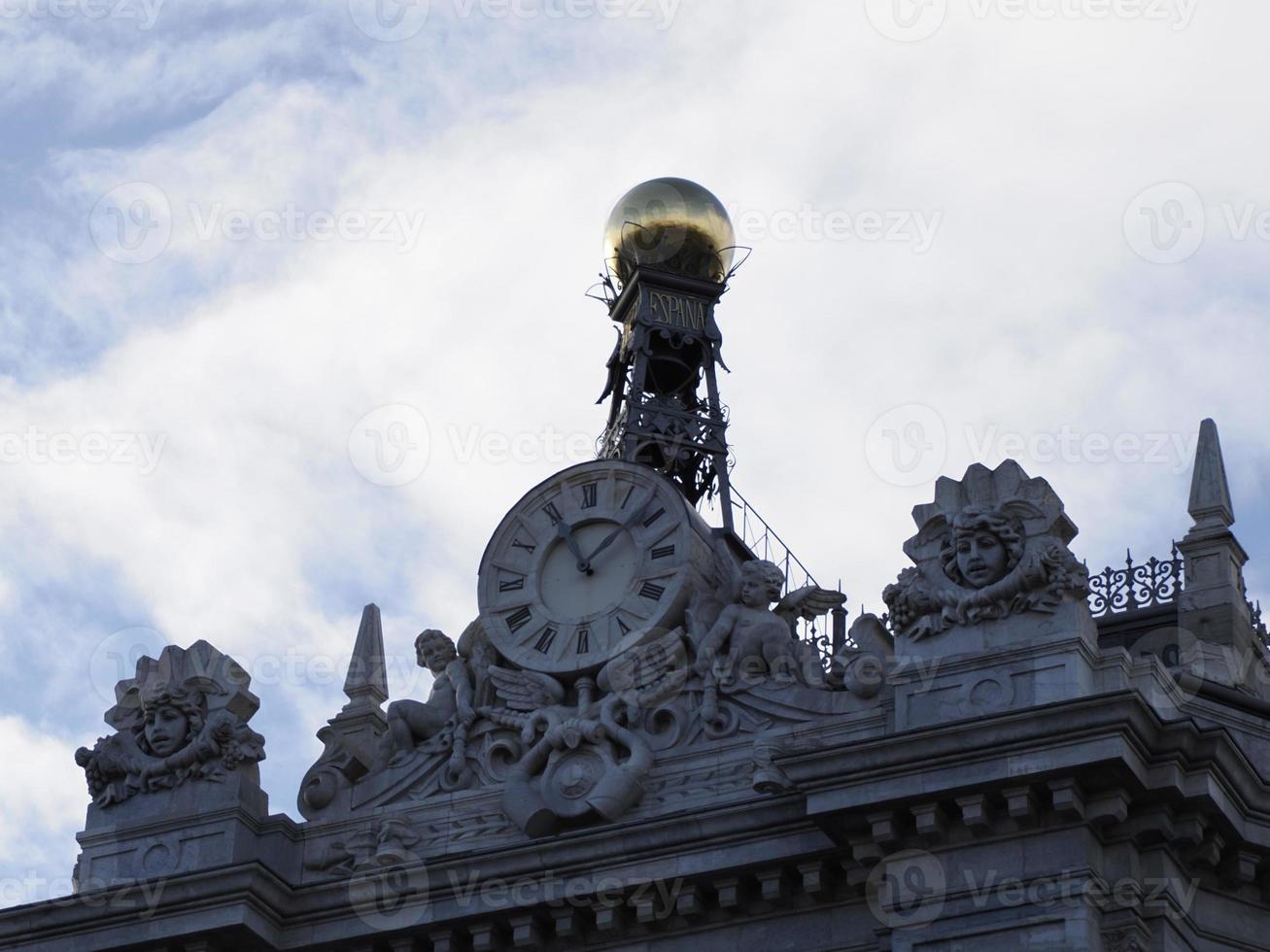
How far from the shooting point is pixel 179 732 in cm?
3891

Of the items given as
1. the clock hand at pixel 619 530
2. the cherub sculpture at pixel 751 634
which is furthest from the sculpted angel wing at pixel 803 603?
the clock hand at pixel 619 530

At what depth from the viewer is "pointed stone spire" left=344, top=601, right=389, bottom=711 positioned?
39812 mm

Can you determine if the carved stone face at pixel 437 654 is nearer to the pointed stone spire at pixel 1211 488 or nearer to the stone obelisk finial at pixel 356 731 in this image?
the stone obelisk finial at pixel 356 731

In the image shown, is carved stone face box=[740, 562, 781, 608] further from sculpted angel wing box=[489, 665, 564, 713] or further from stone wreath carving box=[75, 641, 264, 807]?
stone wreath carving box=[75, 641, 264, 807]

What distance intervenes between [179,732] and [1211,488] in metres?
12.4

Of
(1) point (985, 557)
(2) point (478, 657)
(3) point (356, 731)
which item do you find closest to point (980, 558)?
(1) point (985, 557)

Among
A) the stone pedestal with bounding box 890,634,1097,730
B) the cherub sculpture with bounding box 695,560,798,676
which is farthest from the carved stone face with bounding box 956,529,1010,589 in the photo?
the cherub sculpture with bounding box 695,560,798,676

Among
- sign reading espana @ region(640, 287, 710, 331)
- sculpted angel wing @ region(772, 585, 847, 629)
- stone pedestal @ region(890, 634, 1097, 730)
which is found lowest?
stone pedestal @ region(890, 634, 1097, 730)

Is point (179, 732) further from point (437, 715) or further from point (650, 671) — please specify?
point (650, 671)

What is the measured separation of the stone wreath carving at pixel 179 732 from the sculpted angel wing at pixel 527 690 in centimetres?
306

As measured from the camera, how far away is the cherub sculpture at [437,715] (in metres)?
38.3

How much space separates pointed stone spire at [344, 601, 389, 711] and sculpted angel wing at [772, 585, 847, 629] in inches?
209

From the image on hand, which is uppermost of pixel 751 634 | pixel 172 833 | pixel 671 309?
pixel 671 309

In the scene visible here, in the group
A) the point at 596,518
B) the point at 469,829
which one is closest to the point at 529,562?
the point at 596,518
